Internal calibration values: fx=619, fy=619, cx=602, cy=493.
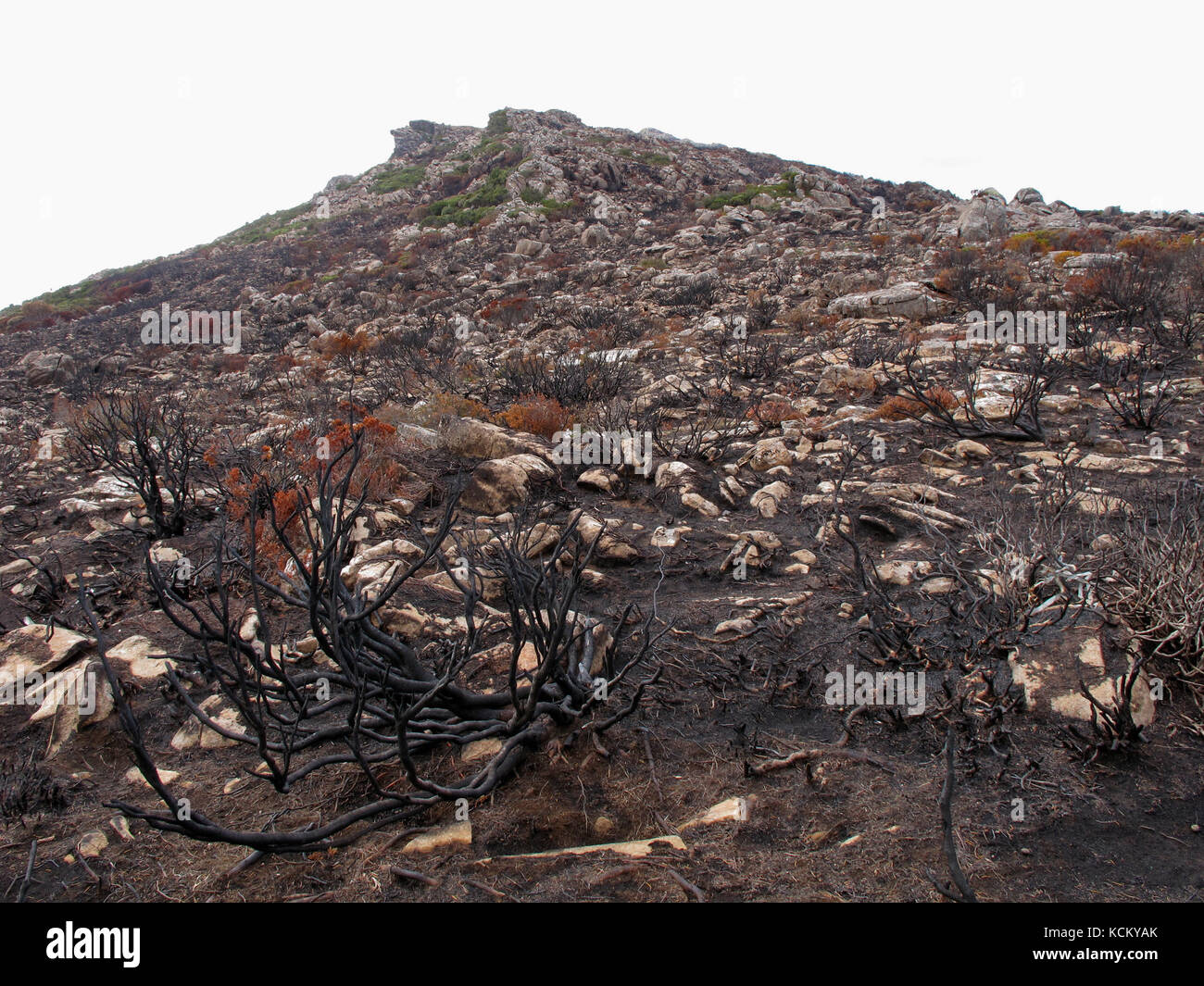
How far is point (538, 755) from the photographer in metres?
2.12

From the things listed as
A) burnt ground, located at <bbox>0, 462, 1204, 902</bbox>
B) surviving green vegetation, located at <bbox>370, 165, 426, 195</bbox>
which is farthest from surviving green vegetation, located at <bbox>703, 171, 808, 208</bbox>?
burnt ground, located at <bbox>0, 462, 1204, 902</bbox>

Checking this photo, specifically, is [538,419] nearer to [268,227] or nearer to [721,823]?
[721,823]

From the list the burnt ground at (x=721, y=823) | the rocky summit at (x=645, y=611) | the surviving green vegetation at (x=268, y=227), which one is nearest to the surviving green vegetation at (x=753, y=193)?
the rocky summit at (x=645, y=611)

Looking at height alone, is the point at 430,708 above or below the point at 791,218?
below

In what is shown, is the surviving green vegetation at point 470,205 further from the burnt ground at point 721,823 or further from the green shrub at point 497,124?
the burnt ground at point 721,823

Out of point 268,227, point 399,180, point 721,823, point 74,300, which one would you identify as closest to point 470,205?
point 399,180

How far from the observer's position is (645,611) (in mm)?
3223

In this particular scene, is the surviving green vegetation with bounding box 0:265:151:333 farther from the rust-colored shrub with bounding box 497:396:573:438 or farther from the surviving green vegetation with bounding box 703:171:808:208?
the surviving green vegetation with bounding box 703:171:808:208

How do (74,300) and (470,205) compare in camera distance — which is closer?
(74,300)

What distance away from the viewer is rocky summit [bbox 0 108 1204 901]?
1687 millimetres
